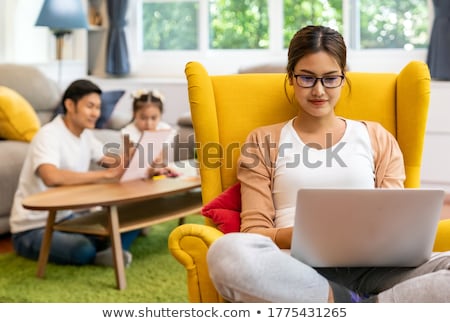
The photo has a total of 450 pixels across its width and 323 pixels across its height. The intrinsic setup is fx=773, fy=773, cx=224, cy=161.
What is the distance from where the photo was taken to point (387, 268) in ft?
5.90

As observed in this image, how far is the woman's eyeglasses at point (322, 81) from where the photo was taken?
1.89m

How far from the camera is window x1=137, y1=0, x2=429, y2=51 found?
527 cm

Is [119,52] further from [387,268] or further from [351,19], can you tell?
[387,268]

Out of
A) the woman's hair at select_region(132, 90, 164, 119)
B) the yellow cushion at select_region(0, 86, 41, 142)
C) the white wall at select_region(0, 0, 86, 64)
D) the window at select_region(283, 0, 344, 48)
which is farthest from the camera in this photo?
the window at select_region(283, 0, 344, 48)

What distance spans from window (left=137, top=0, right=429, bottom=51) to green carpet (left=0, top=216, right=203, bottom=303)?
263 cm

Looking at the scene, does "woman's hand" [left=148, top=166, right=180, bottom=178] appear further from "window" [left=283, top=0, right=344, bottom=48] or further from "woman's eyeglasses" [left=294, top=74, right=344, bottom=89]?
"window" [left=283, top=0, right=344, bottom=48]

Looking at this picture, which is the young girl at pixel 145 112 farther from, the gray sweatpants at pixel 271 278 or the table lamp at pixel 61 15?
the gray sweatpants at pixel 271 278

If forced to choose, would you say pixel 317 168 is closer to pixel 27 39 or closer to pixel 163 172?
pixel 163 172

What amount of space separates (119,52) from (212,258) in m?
4.31

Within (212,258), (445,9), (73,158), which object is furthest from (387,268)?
(445,9)

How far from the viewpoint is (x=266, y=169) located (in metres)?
1.96

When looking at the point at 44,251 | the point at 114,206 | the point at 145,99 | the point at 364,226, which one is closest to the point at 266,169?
the point at 364,226

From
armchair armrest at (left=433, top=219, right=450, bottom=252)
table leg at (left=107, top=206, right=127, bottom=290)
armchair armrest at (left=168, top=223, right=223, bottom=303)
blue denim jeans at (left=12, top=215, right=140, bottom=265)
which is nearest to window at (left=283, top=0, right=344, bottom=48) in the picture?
blue denim jeans at (left=12, top=215, right=140, bottom=265)

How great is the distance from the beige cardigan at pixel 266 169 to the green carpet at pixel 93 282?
37.3 inches
